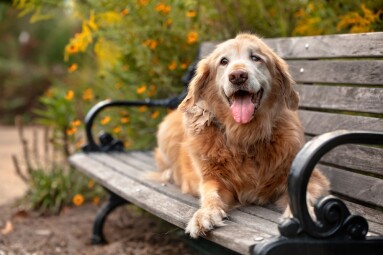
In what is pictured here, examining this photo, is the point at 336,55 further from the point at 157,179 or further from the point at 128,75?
the point at 128,75

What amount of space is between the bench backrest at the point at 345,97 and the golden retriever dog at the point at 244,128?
247 mm

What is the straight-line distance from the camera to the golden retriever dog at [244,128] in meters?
2.87

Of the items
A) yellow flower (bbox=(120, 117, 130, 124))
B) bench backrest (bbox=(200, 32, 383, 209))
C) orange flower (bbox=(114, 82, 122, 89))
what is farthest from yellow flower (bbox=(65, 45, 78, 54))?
bench backrest (bbox=(200, 32, 383, 209))

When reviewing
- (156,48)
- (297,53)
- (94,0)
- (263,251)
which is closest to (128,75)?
(156,48)

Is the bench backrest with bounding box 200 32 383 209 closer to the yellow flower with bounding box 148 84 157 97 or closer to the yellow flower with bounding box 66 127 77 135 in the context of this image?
the yellow flower with bounding box 148 84 157 97

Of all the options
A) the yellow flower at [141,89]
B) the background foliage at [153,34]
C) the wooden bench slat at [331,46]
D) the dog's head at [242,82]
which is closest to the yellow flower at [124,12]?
the background foliage at [153,34]

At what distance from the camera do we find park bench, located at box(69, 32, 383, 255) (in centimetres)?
212

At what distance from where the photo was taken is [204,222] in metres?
2.43

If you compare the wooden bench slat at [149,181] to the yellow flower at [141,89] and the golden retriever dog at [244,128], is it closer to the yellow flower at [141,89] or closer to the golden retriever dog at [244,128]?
the golden retriever dog at [244,128]

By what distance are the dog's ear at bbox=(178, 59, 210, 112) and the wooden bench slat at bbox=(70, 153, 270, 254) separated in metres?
0.53

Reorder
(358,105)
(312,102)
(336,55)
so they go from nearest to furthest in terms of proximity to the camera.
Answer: (358,105) → (336,55) → (312,102)

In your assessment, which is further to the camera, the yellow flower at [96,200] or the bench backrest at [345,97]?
the yellow flower at [96,200]

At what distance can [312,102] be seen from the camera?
11.8 feet

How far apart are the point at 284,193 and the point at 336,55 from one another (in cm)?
97
